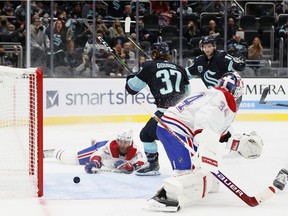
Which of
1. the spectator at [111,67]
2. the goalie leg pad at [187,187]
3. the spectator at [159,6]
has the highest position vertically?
the spectator at [159,6]

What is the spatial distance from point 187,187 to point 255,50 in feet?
22.9

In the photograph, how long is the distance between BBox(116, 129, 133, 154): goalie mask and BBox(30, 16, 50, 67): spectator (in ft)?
12.4

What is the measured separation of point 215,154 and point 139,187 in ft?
3.98

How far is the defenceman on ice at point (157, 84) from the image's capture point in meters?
6.15

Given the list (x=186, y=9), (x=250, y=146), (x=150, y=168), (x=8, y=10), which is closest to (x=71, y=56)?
(x=8, y=10)

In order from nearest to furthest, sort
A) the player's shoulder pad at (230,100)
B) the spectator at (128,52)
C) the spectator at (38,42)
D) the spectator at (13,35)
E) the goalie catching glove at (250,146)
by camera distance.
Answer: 1. the player's shoulder pad at (230,100)
2. the goalie catching glove at (250,146)
3. the spectator at (38,42)
4. the spectator at (13,35)
5. the spectator at (128,52)

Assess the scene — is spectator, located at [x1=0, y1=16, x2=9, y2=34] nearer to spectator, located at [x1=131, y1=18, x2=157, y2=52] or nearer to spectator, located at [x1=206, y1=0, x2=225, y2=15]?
spectator, located at [x1=131, y1=18, x2=157, y2=52]

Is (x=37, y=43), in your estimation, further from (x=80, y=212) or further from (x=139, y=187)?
(x=80, y=212)

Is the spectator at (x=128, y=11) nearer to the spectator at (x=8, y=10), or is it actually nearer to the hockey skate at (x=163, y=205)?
the spectator at (x=8, y=10)

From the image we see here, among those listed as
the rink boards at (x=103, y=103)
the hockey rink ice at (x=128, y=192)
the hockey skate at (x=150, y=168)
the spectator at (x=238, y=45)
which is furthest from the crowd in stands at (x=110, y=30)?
the hockey skate at (x=150, y=168)

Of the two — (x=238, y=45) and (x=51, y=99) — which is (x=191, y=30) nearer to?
(x=238, y=45)

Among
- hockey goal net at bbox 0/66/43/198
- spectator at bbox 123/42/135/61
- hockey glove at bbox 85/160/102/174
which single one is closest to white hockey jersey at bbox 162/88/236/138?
hockey goal net at bbox 0/66/43/198

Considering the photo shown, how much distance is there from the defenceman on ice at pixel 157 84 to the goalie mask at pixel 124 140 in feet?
0.46

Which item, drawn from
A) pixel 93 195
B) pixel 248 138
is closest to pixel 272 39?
pixel 248 138
